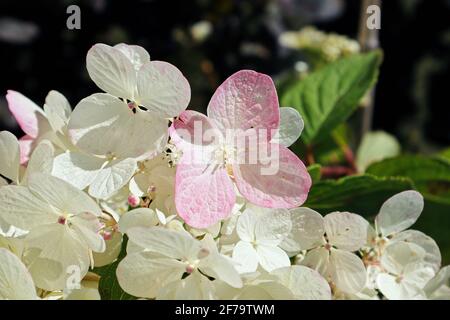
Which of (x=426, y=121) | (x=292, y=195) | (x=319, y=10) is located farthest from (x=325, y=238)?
(x=426, y=121)

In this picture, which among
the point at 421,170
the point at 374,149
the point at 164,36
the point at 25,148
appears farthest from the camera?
the point at 164,36

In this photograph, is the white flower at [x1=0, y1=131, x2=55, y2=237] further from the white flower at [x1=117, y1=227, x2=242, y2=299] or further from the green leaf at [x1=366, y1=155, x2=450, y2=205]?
the green leaf at [x1=366, y1=155, x2=450, y2=205]

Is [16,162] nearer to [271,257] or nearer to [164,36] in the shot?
[271,257]

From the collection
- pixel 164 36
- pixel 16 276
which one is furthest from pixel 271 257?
pixel 164 36

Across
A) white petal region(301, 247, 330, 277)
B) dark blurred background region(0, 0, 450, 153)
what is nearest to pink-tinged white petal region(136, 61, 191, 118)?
white petal region(301, 247, 330, 277)

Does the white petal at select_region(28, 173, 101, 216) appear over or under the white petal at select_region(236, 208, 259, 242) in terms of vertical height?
over

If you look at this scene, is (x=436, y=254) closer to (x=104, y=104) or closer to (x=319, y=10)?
(x=104, y=104)

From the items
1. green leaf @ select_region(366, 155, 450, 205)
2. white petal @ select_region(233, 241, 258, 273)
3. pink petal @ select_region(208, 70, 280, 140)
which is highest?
pink petal @ select_region(208, 70, 280, 140)
